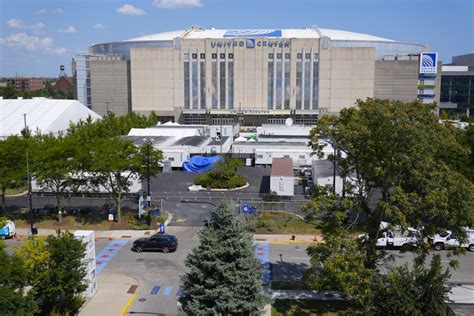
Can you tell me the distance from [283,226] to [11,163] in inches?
886

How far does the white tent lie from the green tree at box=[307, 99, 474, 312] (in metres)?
60.9

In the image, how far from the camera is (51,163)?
3691cm

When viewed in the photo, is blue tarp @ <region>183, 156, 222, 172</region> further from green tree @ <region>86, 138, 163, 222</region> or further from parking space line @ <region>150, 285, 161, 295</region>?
parking space line @ <region>150, 285, 161, 295</region>

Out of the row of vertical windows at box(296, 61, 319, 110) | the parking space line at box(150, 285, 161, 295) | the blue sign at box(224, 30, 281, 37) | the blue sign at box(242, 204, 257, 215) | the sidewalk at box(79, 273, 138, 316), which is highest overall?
the blue sign at box(224, 30, 281, 37)

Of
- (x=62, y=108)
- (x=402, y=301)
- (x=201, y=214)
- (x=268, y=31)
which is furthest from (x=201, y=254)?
(x=268, y=31)

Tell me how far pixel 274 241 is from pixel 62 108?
191 ft

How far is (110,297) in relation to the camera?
24625mm

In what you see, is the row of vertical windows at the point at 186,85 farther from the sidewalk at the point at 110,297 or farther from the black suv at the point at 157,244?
the sidewalk at the point at 110,297

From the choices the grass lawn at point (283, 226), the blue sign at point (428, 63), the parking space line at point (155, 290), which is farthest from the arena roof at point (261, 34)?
the parking space line at point (155, 290)

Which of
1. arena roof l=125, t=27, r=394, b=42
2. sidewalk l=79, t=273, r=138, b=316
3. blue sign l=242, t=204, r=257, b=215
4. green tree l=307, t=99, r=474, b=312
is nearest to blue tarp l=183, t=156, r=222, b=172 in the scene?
blue sign l=242, t=204, r=257, b=215

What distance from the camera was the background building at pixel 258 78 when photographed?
100375 mm

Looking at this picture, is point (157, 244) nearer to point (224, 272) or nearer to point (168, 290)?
point (168, 290)

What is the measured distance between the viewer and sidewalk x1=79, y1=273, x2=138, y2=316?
75.2ft

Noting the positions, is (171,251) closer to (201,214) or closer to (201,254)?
(201,214)
